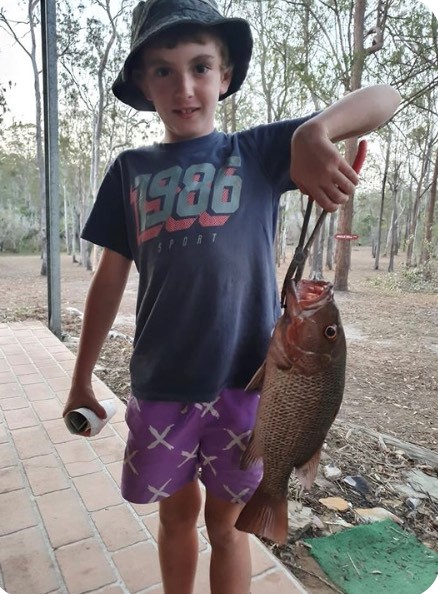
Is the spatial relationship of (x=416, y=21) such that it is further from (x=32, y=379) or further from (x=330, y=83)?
(x=32, y=379)

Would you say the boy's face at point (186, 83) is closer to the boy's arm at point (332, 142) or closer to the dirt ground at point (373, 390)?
the boy's arm at point (332, 142)

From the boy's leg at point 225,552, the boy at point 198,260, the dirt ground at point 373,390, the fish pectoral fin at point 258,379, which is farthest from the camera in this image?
the dirt ground at point 373,390

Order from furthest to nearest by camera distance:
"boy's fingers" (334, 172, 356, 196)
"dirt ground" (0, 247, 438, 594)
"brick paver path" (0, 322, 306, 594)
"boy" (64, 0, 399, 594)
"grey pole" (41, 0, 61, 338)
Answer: "grey pole" (41, 0, 61, 338), "dirt ground" (0, 247, 438, 594), "brick paver path" (0, 322, 306, 594), "boy" (64, 0, 399, 594), "boy's fingers" (334, 172, 356, 196)

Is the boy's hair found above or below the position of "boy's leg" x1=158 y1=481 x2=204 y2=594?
above

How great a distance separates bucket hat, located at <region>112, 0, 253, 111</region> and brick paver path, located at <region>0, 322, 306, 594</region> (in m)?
1.27

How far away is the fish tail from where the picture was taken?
775 mm

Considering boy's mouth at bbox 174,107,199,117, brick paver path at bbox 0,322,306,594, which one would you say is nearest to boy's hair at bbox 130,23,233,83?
boy's mouth at bbox 174,107,199,117

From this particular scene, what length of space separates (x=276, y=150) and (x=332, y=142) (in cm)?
21

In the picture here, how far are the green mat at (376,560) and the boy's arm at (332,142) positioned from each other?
4.15 feet

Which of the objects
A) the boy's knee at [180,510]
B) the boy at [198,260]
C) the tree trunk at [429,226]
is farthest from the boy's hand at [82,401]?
the tree trunk at [429,226]

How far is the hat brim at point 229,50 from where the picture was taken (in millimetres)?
795

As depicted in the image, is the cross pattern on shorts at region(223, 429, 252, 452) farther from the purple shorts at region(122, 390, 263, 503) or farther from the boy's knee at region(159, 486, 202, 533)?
the boy's knee at region(159, 486, 202, 533)

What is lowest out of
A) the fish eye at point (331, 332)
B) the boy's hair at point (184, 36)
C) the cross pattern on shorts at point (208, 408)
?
the cross pattern on shorts at point (208, 408)

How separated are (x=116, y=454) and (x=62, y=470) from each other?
0.74ft
